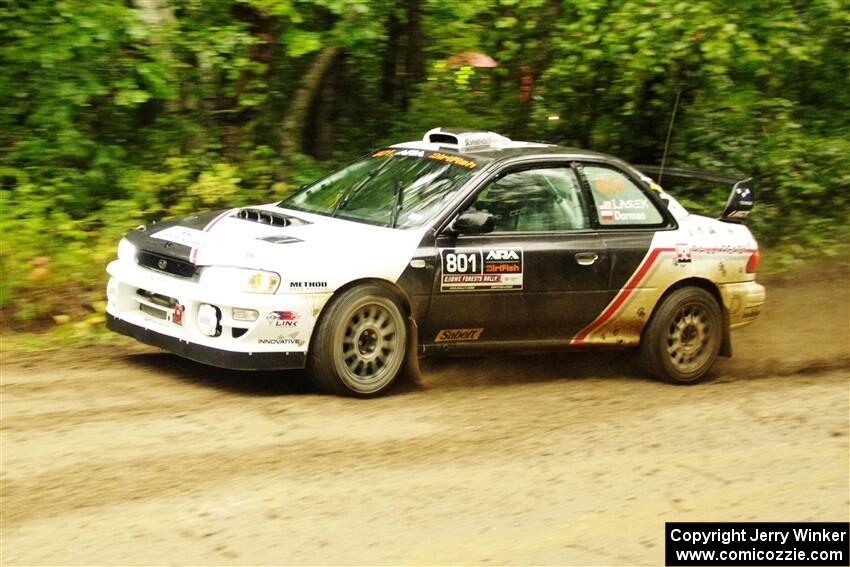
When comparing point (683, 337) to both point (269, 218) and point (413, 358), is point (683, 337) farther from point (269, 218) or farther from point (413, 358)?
point (269, 218)

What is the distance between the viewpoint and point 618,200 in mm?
8867

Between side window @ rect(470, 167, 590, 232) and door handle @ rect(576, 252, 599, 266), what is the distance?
21 cm

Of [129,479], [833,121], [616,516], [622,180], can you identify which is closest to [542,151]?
[622,180]

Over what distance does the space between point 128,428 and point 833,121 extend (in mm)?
11675

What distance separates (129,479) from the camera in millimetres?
5957

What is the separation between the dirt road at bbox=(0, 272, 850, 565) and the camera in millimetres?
5418

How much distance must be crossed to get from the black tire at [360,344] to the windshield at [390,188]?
68 cm

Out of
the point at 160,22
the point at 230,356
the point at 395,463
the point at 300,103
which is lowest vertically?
the point at 395,463

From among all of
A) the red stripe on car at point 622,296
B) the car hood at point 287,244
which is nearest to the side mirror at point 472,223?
the car hood at point 287,244

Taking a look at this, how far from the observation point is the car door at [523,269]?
26.4 ft

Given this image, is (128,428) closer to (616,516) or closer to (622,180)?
(616,516)

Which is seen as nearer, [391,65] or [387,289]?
[387,289]

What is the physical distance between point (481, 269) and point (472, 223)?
13.9 inches

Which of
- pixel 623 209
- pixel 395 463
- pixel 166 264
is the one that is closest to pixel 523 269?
pixel 623 209
